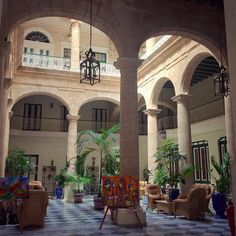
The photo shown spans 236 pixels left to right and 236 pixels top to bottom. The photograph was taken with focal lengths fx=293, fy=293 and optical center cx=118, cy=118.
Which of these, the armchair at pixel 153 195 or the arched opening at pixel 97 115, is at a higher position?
the arched opening at pixel 97 115

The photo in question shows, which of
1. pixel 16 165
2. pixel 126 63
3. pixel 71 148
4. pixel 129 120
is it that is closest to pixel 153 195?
pixel 129 120

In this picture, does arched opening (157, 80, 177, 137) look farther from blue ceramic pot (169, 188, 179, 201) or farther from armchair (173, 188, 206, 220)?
armchair (173, 188, 206, 220)

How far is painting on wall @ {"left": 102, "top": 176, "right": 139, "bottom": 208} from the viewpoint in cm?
640

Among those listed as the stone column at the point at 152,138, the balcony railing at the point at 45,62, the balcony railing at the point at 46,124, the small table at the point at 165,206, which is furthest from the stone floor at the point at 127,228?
the balcony railing at the point at 46,124

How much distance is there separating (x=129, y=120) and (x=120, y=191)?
1.89 meters

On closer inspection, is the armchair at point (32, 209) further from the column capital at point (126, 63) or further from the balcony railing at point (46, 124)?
the balcony railing at point (46, 124)

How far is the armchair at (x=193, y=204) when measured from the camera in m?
7.91

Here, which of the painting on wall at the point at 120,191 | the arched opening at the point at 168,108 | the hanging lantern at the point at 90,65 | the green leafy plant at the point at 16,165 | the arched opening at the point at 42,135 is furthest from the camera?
the arched opening at the point at 168,108

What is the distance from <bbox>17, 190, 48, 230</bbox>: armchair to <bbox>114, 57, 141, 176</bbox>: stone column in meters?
2.05

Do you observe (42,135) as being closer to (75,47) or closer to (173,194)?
A: (75,47)

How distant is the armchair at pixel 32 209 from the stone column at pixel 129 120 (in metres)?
2.05

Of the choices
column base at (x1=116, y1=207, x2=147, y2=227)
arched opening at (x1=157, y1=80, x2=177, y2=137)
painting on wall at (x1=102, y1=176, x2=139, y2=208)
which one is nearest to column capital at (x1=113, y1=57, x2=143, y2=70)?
painting on wall at (x1=102, y1=176, x2=139, y2=208)

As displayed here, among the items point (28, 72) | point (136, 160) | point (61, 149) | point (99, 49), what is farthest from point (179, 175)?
point (99, 49)

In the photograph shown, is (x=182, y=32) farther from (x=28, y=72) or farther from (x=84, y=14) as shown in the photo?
(x=28, y=72)
